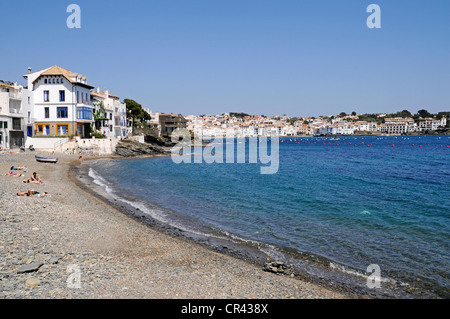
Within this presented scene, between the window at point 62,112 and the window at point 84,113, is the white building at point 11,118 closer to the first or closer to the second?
the window at point 62,112

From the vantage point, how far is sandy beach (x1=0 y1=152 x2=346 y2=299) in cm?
863

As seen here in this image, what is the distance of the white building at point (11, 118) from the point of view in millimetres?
45812

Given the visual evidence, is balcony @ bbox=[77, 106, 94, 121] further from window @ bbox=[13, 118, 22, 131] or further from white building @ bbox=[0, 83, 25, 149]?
window @ bbox=[13, 118, 22, 131]

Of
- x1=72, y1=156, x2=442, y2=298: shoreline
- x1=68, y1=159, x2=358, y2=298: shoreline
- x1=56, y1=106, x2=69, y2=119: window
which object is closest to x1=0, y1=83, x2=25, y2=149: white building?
x1=56, y1=106, x2=69, y2=119: window

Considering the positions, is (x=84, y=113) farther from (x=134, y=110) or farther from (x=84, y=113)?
(x=134, y=110)

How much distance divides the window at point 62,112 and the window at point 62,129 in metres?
1.46

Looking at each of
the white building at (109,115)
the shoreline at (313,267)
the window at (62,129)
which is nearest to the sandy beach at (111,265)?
the shoreline at (313,267)

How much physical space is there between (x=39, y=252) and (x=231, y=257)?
257 inches

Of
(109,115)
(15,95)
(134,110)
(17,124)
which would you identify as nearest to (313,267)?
(17,124)

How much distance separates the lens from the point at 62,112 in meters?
54.6
